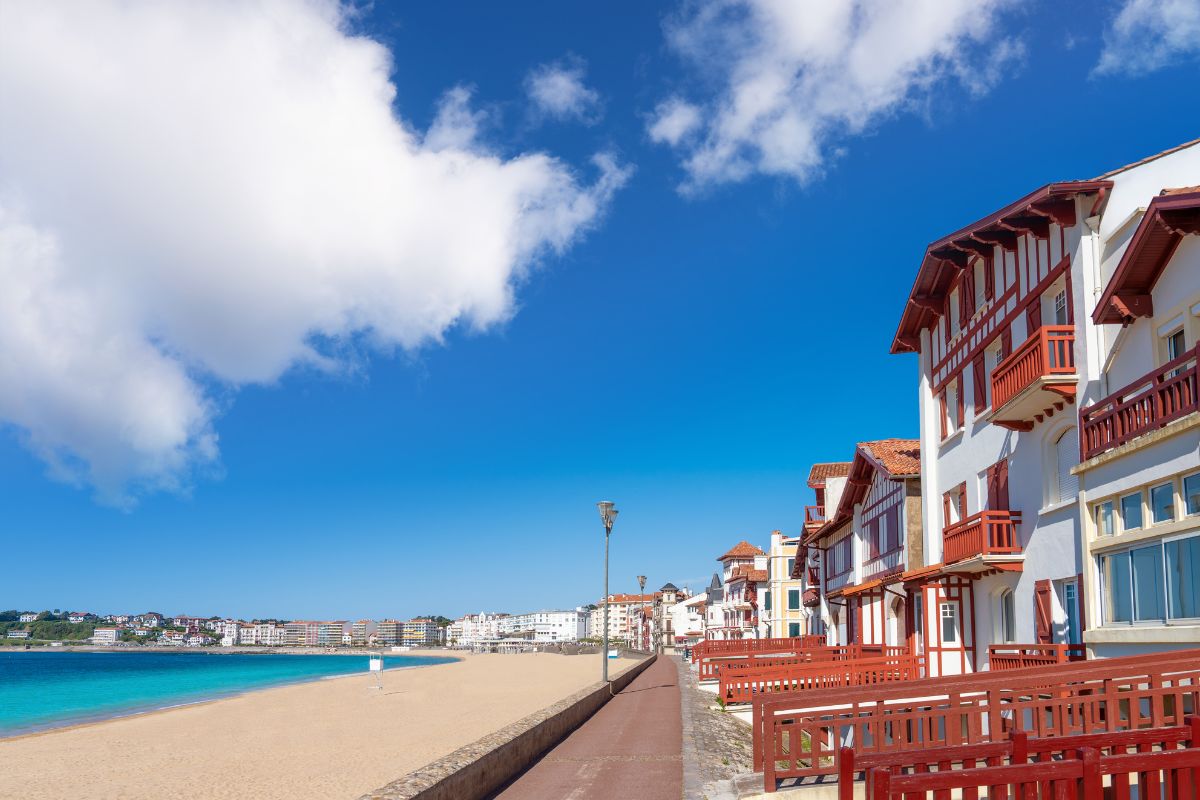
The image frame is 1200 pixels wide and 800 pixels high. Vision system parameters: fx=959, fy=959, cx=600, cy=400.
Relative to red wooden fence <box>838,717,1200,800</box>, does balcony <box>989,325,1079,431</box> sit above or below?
above

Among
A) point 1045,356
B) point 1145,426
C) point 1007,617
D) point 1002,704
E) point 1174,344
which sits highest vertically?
point 1045,356

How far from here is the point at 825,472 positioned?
4316 cm

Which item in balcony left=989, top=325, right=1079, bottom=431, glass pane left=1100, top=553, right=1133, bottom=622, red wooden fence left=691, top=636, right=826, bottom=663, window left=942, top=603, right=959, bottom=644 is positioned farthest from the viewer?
red wooden fence left=691, top=636, right=826, bottom=663

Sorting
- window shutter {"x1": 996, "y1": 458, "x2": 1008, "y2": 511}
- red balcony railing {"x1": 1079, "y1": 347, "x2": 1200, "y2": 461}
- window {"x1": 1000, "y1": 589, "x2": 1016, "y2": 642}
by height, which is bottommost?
window {"x1": 1000, "y1": 589, "x2": 1016, "y2": 642}

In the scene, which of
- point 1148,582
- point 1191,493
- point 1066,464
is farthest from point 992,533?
point 1191,493

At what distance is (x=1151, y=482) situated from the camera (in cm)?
1261

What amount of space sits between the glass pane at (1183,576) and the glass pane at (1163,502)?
373 millimetres

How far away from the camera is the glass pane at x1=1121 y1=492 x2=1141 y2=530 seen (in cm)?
1316

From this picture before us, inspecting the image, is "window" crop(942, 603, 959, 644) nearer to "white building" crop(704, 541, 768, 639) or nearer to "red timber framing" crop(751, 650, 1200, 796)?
"red timber framing" crop(751, 650, 1200, 796)

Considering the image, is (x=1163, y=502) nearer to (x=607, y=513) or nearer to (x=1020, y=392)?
(x=1020, y=392)

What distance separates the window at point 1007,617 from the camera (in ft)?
63.6

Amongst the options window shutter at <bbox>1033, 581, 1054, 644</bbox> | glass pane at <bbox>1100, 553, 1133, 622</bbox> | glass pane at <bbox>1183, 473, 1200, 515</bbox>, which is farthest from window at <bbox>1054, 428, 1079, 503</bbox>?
glass pane at <bbox>1183, 473, 1200, 515</bbox>

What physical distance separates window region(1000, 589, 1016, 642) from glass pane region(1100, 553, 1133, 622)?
5.26 metres

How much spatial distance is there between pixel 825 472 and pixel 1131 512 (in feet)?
98.3
